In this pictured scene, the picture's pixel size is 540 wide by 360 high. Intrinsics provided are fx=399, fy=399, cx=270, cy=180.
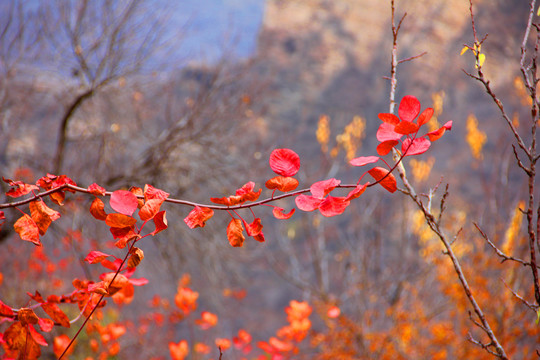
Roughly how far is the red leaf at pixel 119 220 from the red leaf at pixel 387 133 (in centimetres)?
51

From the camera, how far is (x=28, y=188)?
79cm

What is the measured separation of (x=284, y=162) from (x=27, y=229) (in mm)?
519

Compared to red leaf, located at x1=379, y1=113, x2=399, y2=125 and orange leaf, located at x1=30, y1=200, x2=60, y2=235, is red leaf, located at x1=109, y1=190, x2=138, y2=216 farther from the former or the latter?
red leaf, located at x1=379, y1=113, x2=399, y2=125

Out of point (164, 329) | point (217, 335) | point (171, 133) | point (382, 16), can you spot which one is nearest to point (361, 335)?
point (171, 133)

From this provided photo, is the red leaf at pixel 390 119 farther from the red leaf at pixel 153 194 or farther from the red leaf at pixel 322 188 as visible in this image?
the red leaf at pixel 153 194

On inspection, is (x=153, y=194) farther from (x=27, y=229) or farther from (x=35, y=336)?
(x=35, y=336)

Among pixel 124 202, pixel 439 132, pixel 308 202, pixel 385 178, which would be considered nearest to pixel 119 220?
pixel 124 202

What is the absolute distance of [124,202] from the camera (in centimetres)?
77

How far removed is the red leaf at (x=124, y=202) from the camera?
0.76 metres

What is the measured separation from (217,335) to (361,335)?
8.35m

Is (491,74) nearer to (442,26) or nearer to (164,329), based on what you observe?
(442,26)

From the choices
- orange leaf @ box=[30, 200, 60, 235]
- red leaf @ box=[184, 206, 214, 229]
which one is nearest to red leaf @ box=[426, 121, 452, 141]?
red leaf @ box=[184, 206, 214, 229]

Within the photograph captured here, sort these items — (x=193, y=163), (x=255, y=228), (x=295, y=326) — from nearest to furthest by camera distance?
(x=255, y=228) < (x=295, y=326) < (x=193, y=163)

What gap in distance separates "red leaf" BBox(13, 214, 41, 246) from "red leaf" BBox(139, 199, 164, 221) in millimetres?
218
